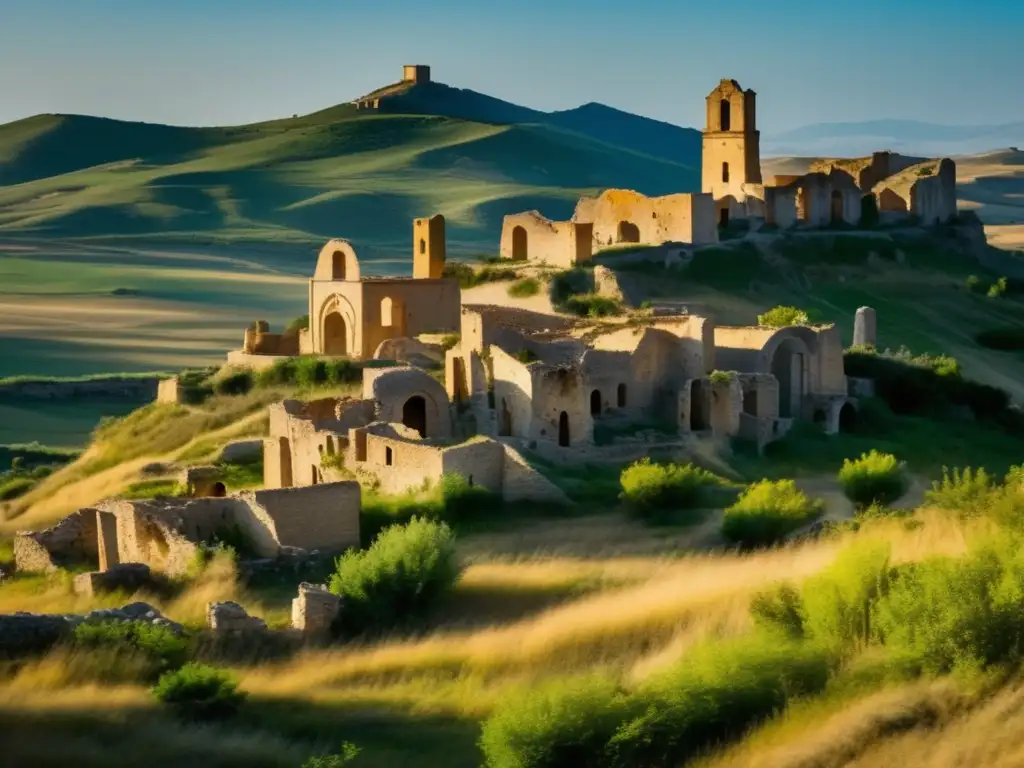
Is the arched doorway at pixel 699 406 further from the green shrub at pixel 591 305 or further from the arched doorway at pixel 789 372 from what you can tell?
the green shrub at pixel 591 305

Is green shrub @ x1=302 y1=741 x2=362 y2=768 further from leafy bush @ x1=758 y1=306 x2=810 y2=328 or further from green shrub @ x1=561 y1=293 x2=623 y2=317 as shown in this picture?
leafy bush @ x1=758 y1=306 x2=810 y2=328

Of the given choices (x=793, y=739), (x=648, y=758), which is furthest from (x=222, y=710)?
(x=793, y=739)

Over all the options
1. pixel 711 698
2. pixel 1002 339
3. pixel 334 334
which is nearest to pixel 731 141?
pixel 1002 339

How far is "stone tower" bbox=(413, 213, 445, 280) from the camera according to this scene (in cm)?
4044

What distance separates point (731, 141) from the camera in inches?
2093

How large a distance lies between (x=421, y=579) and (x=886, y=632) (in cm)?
663

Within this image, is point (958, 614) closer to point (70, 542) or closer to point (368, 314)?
point (70, 542)

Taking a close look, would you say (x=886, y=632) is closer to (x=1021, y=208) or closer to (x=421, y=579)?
(x=421, y=579)

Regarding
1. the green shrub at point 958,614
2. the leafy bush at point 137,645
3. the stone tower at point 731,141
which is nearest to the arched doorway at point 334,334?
the stone tower at point 731,141

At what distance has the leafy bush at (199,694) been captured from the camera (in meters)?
15.0

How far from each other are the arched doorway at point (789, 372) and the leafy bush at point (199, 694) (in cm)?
1866

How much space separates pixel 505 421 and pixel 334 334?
28.1ft

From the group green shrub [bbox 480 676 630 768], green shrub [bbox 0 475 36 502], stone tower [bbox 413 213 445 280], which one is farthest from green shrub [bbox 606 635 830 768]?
stone tower [bbox 413 213 445 280]

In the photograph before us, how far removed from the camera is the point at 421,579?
63.7ft
